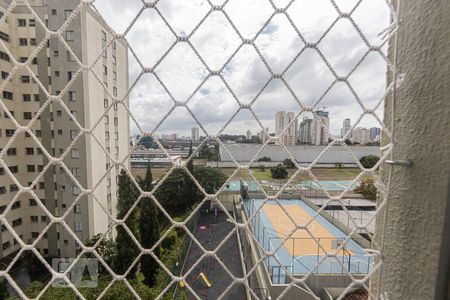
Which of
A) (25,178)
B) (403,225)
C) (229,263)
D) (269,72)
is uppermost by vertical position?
(269,72)

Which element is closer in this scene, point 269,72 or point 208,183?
point 269,72

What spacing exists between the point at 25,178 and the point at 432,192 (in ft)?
21.2

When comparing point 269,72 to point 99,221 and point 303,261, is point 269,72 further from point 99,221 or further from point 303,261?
point 99,221

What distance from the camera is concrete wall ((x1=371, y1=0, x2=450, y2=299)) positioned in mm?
285

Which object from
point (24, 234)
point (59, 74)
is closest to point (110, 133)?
point (59, 74)

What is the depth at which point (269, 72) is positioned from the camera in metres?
0.51

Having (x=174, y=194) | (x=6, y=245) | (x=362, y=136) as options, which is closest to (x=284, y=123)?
(x=362, y=136)

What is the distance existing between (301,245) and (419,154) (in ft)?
17.2

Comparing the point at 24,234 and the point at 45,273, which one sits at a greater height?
the point at 24,234

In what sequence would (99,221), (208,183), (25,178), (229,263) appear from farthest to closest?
(208,183), (229,263), (25,178), (99,221)

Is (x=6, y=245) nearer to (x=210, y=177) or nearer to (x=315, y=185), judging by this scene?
(x=210, y=177)

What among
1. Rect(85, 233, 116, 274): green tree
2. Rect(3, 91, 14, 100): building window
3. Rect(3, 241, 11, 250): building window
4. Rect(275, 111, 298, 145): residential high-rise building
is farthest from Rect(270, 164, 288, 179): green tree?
Rect(3, 241, 11, 250): building window

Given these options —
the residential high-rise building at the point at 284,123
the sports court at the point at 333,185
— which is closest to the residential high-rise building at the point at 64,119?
the sports court at the point at 333,185

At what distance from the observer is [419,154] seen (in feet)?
1.02
